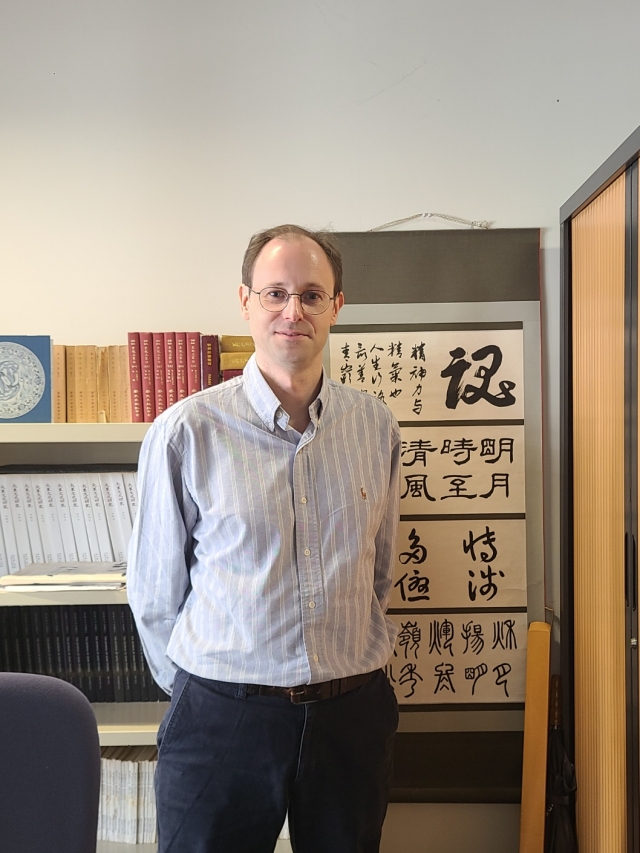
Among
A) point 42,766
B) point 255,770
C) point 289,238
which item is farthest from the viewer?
point 289,238

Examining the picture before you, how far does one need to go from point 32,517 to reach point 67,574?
0.65 ft

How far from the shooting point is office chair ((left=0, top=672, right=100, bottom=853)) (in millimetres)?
856

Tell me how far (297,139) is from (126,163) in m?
0.49

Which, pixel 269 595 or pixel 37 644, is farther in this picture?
pixel 37 644

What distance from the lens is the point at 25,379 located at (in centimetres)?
175

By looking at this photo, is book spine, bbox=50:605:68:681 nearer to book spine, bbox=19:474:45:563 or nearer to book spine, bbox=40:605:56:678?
book spine, bbox=40:605:56:678

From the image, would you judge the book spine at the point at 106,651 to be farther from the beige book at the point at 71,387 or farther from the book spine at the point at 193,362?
the book spine at the point at 193,362

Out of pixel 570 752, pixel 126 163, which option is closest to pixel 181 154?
pixel 126 163

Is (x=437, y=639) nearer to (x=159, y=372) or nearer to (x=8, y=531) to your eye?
(x=159, y=372)

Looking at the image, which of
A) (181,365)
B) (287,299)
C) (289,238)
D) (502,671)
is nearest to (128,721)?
(181,365)

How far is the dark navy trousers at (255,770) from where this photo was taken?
134 centimetres

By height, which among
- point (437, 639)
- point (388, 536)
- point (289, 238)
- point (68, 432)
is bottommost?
point (437, 639)

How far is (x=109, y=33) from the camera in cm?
198

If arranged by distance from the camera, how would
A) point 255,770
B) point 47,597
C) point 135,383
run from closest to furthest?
point 255,770
point 47,597
point 135,383
